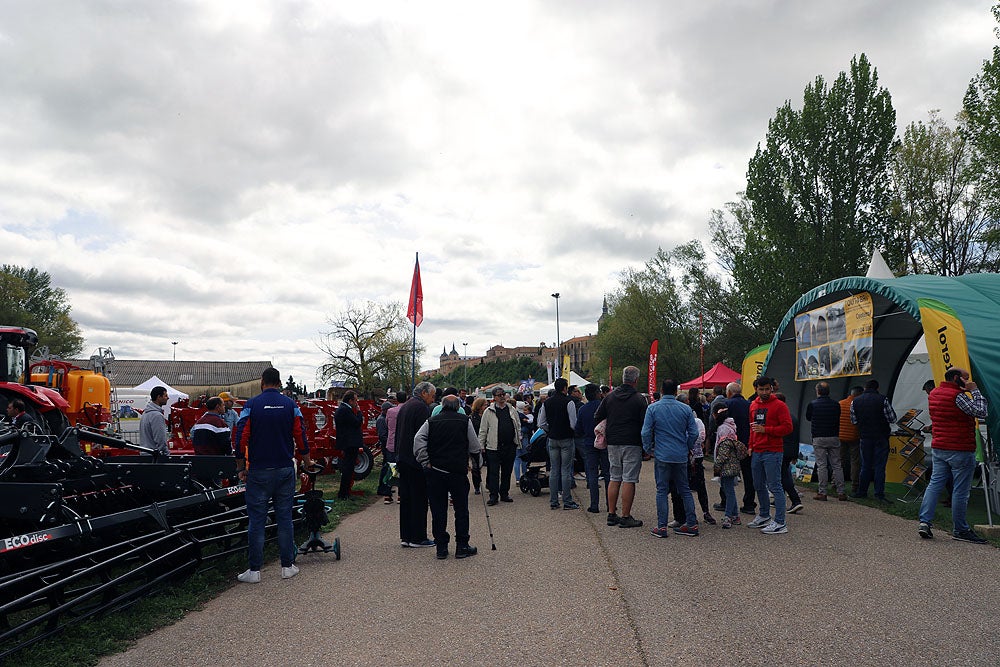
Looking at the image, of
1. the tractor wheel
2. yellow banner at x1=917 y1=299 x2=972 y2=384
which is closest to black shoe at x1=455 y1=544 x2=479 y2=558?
yellow banner at x1=917 y1=299 x2=972 y2=384

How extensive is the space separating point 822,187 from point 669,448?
2422 centimetres

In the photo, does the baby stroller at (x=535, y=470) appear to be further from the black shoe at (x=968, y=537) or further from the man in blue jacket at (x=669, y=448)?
the black shoe at (x=968, y=537)

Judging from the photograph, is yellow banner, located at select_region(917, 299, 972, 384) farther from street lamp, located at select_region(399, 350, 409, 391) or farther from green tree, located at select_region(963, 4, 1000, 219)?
street lamp, located at select_region(399, 350, 409, 391)

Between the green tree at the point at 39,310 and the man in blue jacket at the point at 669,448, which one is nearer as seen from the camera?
the man in blue jacket at the point at 669,448

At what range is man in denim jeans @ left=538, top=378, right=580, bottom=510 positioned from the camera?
10.1m

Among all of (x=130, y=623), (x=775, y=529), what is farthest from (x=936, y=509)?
(x=130, y=623)

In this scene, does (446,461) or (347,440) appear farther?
(347,440)

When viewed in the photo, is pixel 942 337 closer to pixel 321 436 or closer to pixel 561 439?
pixel 561 439

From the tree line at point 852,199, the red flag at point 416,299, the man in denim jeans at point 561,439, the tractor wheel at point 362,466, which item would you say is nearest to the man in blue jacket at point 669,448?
the man in denim jeans at point 561,439

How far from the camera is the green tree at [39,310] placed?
58.7 metres

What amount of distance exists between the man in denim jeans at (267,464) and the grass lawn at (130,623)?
0.41m

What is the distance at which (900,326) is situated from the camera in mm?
13766

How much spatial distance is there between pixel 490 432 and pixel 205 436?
411 centimetres

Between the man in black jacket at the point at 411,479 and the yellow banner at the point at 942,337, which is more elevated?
the yellow banner at the point at 942,337
